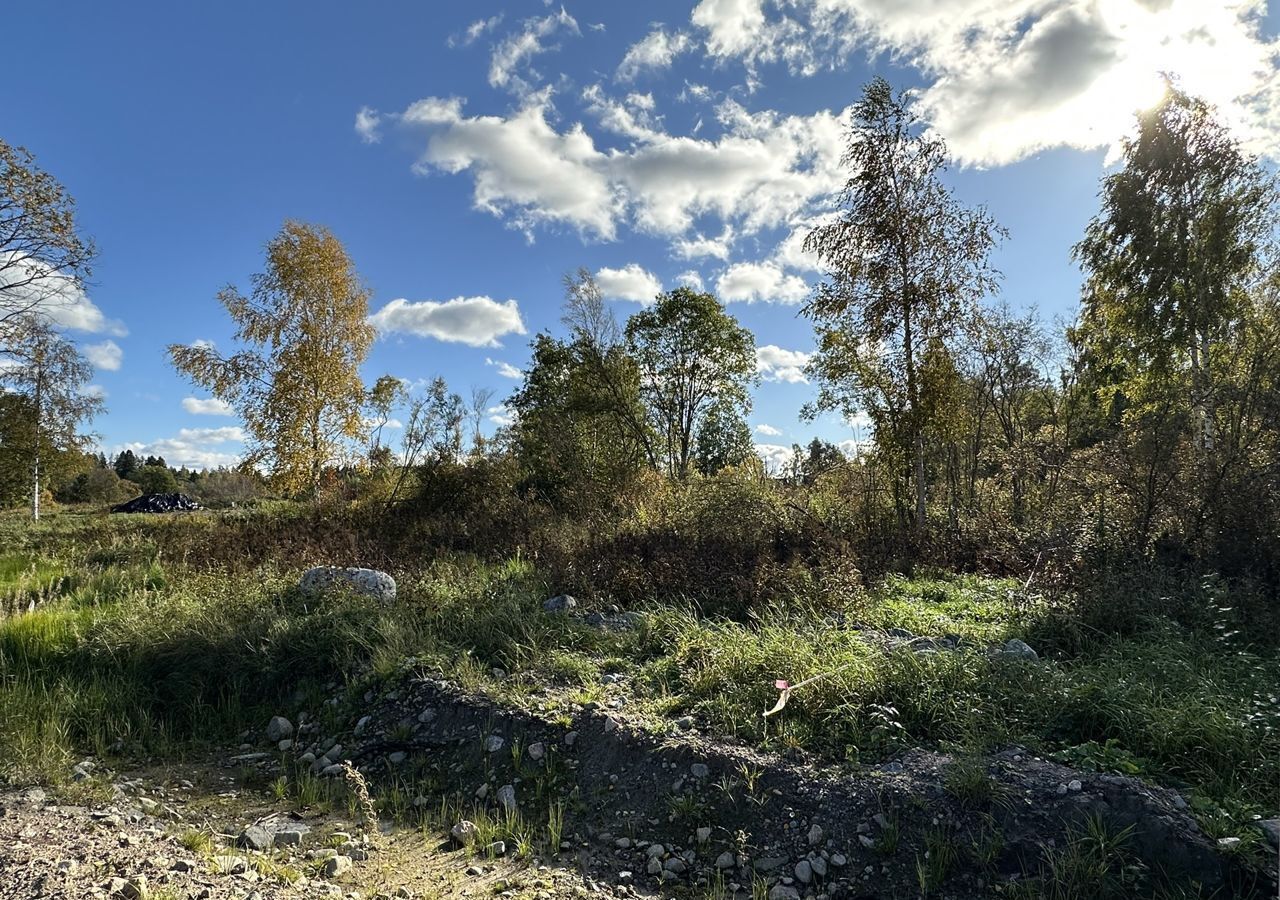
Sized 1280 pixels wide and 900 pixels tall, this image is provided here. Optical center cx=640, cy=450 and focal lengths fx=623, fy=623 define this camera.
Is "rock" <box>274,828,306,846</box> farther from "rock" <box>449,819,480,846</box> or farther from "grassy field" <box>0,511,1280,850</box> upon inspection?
"grassy field" <box>0,511,1280,850</box>

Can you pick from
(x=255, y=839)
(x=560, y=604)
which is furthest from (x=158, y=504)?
(x=255, y=839)

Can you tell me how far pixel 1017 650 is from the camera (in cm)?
433

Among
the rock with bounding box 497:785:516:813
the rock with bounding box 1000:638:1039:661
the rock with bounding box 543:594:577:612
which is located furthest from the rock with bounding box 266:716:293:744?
the rock with bounding box 1000:638:1039:661

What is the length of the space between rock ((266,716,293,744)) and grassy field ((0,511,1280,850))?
0.26 m

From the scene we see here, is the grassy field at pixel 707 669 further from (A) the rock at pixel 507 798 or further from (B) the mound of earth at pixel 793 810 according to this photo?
(A) the rock at pixel 507 798

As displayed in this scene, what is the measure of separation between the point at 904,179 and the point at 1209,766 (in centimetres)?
856

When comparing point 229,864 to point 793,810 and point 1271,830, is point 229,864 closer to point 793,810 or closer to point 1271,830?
point 793,810

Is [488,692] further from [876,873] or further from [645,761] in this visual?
[876,873]

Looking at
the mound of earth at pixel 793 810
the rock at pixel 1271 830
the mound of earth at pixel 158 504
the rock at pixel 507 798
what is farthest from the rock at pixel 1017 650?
the mound of earth at pixel 158 504

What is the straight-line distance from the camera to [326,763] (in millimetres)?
3922

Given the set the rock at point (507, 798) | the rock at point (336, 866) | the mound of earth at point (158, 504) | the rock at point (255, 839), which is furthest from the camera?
the mound of earth at point (158, 504)

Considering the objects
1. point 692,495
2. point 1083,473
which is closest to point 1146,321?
point 1083,473

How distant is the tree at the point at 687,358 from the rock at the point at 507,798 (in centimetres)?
1516

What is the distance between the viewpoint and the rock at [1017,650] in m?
4.12
